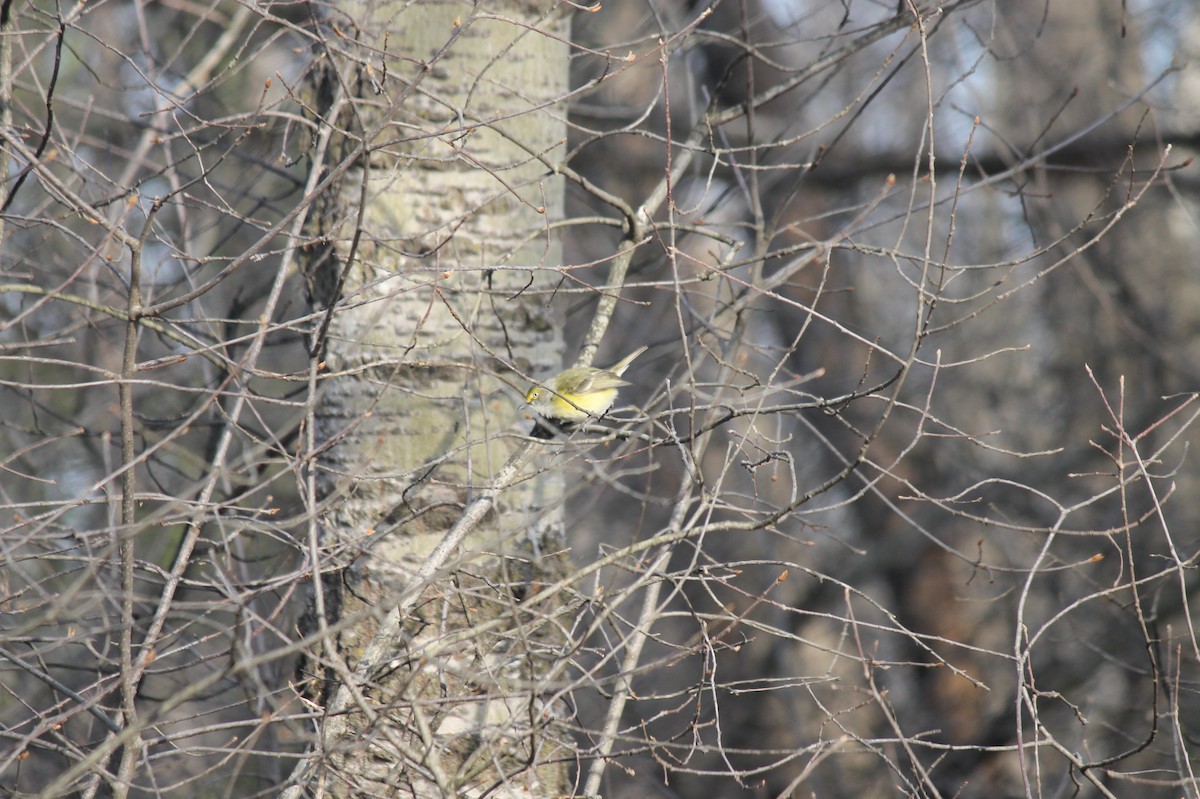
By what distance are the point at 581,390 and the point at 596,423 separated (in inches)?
14.0

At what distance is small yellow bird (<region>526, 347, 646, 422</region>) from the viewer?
4145mm

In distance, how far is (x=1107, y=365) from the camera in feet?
30.3

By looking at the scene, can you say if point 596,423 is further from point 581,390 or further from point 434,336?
point 434,336

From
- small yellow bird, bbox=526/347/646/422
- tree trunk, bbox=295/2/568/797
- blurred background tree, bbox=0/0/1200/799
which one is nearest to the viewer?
blurred background tree, bbox=0/0/1200/799

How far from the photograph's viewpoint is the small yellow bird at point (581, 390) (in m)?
4.14

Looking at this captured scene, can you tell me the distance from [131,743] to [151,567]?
0.55 metres

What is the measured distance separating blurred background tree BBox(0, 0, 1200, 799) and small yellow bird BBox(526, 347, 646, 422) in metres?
0.18

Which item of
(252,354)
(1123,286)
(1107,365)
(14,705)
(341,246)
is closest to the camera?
(252,354)

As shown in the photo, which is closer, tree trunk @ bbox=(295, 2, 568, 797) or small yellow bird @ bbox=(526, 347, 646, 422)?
tree trunk @ bbox=(295, 2, 568, 797)

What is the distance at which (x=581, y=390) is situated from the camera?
172 inches

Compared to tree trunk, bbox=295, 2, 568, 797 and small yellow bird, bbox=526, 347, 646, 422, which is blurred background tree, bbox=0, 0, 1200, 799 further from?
small yellow bird, bbox=526, 347, 646, 422

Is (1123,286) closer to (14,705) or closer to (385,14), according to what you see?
(385,14)

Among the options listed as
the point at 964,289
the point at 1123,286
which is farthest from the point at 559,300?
the point at 964,289

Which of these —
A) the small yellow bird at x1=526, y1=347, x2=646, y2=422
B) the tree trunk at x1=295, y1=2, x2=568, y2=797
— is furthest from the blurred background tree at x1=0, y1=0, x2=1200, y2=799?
the small yellow bird at x1=526, y1=347, x2=646, y2=422
